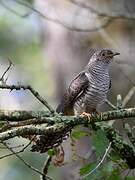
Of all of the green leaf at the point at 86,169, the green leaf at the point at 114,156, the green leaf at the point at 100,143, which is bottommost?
the green leaf at the point at 86,169

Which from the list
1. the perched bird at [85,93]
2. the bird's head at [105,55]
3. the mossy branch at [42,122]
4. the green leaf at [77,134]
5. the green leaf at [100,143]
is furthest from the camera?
the bird's head at [105,55]

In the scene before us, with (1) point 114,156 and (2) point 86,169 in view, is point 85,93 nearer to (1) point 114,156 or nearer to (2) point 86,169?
(1) point 114,156

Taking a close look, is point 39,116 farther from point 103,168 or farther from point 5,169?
point 5,169

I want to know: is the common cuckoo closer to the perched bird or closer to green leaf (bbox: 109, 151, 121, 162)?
the perched bird

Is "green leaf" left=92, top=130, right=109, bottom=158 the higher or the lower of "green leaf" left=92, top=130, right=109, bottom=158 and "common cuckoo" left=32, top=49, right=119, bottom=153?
the lower

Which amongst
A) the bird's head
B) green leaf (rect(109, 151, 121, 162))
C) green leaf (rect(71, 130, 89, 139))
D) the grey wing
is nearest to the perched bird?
the grey wing

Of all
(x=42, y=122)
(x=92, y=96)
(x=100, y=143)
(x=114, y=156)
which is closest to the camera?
(x=42, y=122)

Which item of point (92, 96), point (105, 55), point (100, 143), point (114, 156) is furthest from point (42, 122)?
point (105, 55)

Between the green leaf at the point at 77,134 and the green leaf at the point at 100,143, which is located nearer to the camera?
the green leaf at the point at 100,143

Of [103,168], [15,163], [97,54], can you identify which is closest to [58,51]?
[97,54]

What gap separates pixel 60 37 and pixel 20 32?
6.02m

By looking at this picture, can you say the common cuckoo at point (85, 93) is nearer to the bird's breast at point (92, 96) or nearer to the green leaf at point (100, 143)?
the bird's breast at point (92, 96)

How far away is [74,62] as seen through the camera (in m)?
6.54

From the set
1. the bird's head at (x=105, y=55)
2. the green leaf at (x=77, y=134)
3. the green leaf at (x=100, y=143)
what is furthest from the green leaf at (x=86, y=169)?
the bird's head at (x=105, y=55)
